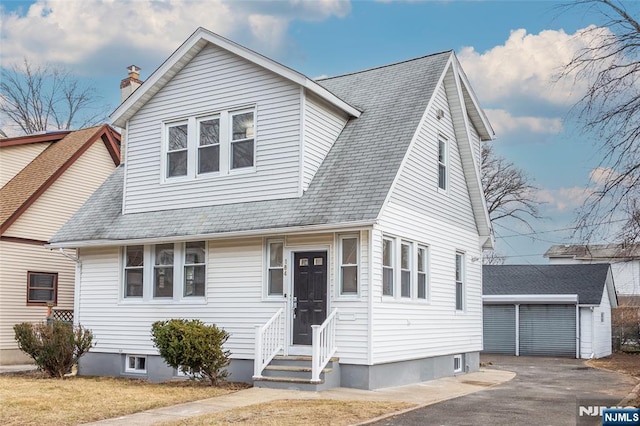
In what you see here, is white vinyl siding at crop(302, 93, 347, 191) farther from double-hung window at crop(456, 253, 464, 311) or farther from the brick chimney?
the brick chimney

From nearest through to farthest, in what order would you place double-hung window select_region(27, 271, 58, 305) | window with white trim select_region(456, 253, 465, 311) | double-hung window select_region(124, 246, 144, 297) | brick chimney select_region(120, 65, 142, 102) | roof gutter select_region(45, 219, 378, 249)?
roof gutter select_region(45, 219, 378, 249)
double-hung window select_region(124, 246, 144, 297)
window with white trim select_region(456, 253, 465, 311)
double-hung window select_region(27, 271, 58, 305)
brick chimney select_region(120, 65, 142, 102)

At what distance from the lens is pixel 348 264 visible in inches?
572

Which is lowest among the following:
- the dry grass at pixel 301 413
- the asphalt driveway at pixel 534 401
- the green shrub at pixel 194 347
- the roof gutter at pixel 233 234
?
the asphalt driveway at pixel 534 401

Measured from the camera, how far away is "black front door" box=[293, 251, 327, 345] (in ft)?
48.5

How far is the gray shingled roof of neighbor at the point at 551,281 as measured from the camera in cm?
2972

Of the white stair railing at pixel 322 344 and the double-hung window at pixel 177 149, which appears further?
the double-hung window at pixel 177 149

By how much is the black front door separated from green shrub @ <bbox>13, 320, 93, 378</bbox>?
5.41 meters

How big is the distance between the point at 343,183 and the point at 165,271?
5.05 m

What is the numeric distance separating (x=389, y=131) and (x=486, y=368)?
9.33m

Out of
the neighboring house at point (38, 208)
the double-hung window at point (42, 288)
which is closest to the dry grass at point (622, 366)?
the neighboring house at point (38, 208)

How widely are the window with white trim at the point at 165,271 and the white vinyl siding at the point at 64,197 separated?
635 cm

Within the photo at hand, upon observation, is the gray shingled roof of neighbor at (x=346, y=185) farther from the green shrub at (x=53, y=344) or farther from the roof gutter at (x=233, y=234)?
the green shrub at (x=53, y=344)

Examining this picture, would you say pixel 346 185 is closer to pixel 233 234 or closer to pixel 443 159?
pixel 233 234

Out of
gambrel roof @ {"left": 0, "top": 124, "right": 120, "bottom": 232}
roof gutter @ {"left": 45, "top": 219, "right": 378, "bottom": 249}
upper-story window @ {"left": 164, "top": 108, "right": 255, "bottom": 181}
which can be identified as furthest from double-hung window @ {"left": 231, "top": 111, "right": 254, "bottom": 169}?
gambrel roof @ {"left": 0, "top": 124, "right": 120, "bottom": 232}
